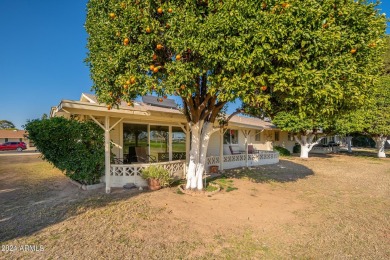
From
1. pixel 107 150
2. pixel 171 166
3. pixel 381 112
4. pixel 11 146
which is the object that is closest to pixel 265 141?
pixel 381 112

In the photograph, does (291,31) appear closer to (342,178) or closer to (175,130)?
(175,130)

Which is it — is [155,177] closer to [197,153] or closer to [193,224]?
[197,153]

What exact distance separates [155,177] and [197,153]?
79.3 inches

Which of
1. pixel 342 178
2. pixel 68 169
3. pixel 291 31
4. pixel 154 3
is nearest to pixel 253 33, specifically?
pixel 291 31

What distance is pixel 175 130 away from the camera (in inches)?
497

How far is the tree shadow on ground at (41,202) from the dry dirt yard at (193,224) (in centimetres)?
3

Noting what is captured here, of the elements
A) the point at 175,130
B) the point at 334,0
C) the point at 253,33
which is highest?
the point at 334,0

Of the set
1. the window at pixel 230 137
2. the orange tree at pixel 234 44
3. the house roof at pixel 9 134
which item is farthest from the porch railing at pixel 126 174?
the house roof at pixel 9 134

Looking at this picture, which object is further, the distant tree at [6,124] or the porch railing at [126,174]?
the distant tree at [6,124]

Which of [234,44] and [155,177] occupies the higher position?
[234,44]

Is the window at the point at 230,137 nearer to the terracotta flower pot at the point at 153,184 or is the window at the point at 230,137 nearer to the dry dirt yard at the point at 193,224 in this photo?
the dry dirt yard at the point at 193,224

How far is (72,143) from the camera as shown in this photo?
328 inches

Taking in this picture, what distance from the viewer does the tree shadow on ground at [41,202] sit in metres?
5.26

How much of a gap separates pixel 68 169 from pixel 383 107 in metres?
25.6
